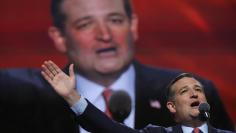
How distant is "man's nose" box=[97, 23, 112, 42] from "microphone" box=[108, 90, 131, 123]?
0.26 meters

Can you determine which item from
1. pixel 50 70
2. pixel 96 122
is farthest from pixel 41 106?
pixel 96 122

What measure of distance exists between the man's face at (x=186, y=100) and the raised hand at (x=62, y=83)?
17.9 inches

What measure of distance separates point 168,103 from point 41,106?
2.08ft

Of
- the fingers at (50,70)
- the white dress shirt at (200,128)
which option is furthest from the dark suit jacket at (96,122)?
the white dress shirt at (200,128)

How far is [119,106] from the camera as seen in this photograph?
90.9 inches

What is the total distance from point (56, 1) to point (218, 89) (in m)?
0.93

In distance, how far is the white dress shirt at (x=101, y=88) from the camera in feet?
7.72

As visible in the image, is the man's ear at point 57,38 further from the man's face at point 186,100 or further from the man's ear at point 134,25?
the man's face at point 186,100

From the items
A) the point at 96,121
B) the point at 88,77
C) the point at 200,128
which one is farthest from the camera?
the point at 88,77

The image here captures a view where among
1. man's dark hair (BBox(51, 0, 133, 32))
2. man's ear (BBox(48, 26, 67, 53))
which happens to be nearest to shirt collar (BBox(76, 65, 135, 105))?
man's ear (BBox(48, 26, 67, 53))

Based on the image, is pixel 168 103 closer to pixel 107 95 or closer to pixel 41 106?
pixel 107 95

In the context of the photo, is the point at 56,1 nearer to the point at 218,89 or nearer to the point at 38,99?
the point at 38,99

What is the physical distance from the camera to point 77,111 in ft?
5.95

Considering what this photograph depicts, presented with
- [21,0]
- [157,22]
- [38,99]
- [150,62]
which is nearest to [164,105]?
[150,62]
